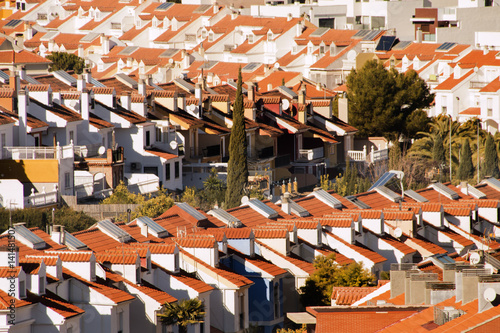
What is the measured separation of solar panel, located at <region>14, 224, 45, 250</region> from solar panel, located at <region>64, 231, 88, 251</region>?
101 centimetres

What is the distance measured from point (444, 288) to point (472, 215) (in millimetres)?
29608

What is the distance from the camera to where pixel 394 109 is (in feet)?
321

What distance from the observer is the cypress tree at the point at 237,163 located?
230 feet

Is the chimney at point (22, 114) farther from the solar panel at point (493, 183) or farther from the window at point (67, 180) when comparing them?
the solar panel at point (493, 183)

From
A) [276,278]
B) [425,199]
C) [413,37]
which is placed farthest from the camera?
[413,37]

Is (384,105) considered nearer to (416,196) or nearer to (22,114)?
(22,114)

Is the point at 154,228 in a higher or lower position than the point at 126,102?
lower

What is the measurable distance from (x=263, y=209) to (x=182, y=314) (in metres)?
15.4

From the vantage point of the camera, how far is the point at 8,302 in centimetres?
3438

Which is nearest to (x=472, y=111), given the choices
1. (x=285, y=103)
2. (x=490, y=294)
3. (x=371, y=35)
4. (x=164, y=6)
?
(x=285, y=103)

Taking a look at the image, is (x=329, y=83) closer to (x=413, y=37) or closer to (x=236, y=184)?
(x=413, y=37)

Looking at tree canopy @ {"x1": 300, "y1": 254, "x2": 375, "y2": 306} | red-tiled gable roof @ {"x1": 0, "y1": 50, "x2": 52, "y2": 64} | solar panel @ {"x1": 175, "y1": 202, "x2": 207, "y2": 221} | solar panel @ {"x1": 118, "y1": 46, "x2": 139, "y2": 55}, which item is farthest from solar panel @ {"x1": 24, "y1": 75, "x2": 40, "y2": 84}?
solar panel @ {"x1": 118, "y1": 46, "x2": 139, "y2": 55}

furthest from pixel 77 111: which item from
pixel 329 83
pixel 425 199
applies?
pixel 329 83

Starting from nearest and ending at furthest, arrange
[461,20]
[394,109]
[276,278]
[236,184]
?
[276,278]
[236,184]
[394,109]
[461,20]
